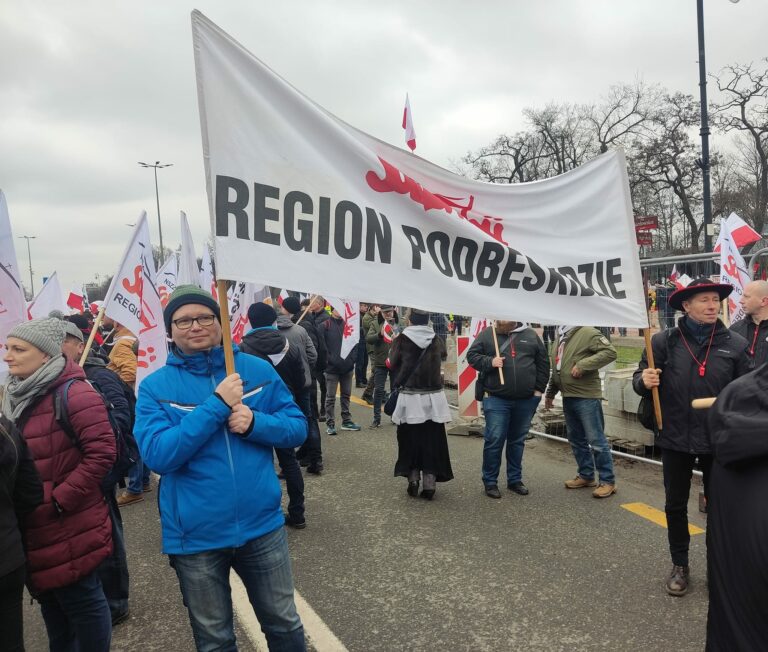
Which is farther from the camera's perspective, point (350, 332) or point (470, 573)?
point (350, 332)

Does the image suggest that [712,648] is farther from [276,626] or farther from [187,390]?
[187,390]

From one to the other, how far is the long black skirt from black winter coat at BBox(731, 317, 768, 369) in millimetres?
2665

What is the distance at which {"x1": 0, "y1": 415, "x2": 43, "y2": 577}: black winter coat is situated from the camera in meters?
2.21

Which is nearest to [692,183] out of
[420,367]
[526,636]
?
[420,367]

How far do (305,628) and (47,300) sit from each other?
615 cm

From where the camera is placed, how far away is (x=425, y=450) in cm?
557

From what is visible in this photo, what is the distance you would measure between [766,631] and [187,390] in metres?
1.99

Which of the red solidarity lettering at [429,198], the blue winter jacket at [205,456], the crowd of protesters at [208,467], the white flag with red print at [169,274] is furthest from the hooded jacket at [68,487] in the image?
the white flag with red print at [169,274]

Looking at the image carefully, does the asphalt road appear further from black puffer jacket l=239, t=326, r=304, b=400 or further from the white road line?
black puffer jacket l=239, t=326, r=304, b=400

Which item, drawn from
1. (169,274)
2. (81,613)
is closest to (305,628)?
(81,613)

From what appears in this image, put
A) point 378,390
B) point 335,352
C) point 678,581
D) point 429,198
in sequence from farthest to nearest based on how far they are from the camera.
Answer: point 378,390 → point 335,352 → point 678,581 → point 429,198

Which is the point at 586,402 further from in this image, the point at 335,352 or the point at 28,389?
the point at 28,389

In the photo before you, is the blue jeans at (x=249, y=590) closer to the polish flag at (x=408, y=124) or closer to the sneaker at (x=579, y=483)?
the sneaker at (x=579, y=483)

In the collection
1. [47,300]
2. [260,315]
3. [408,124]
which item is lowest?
[260,315]
